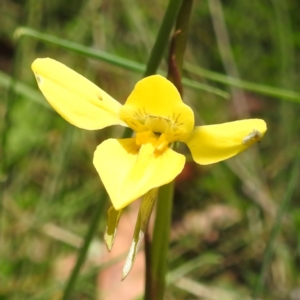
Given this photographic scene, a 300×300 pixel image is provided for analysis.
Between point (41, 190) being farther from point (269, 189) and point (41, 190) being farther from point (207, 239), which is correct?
point (269, 189)

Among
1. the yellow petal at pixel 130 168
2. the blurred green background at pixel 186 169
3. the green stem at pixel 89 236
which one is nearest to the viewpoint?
the yellow petal at pixel 130 168

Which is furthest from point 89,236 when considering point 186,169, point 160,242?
point 186,169

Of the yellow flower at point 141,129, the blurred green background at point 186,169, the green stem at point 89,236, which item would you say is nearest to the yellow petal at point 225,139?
the yellow flower at point 141,129

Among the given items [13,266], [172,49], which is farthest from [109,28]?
[172,49]

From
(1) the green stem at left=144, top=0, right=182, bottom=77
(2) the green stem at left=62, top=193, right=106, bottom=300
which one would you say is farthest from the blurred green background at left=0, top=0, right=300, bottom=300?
Answer: (1) the green stem at left=144, top=0, right=182, bottom=77

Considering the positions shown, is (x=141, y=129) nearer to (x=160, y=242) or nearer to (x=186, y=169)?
(x=160, y=242)

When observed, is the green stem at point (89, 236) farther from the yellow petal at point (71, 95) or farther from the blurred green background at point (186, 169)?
the blurred green background at point (186, 169)

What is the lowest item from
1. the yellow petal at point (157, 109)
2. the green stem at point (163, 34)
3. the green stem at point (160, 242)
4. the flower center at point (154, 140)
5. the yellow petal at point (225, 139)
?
the green stem at point (160, 242)
